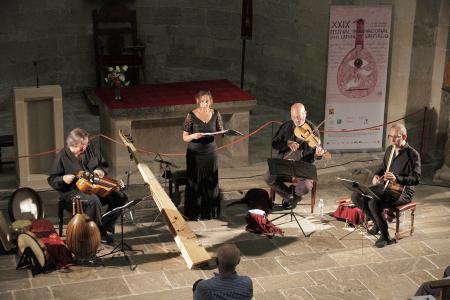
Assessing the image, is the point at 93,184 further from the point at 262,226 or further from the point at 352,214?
the point at 352,214

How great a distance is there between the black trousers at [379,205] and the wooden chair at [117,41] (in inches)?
240

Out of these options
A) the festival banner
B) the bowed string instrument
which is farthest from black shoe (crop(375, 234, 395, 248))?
the festival banner

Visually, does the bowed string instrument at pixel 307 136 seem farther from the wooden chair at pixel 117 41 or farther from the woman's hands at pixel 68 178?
the wooden chair at pixel 117 41

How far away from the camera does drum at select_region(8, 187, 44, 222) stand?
31.1 ft

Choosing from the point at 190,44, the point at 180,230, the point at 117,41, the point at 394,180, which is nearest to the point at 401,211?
the point at 394,180

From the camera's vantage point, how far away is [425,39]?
38.8 ft

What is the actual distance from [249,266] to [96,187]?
186 cm

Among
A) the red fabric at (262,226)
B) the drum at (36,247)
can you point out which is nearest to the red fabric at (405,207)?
the red fabric at (262,226)

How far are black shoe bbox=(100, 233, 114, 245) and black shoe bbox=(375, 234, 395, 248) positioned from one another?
301 centimetres

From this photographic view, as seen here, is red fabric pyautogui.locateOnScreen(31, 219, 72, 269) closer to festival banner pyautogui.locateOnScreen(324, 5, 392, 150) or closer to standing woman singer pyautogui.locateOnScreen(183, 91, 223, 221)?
standing woman singer pyautogui.locateOnScreen(183, 91, 223, 221)

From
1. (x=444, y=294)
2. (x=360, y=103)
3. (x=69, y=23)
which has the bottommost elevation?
(x=444, y=294)

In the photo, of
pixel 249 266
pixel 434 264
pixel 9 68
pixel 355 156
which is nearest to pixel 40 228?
pixel 249 266

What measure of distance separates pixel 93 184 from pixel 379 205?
3.22 metres

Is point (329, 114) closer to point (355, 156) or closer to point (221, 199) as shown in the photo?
point (355, 156)
